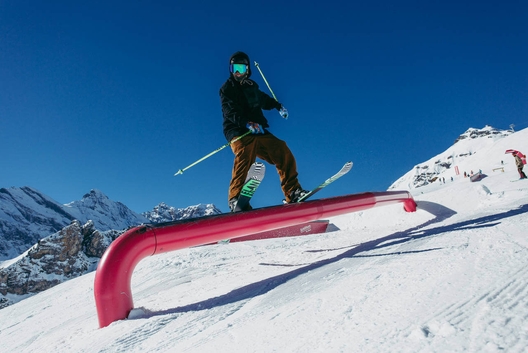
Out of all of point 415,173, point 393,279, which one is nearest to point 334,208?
point 393,279

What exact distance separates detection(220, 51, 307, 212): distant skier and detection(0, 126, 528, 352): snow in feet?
3.65

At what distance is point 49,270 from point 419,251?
515 feet

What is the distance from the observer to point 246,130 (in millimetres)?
4223

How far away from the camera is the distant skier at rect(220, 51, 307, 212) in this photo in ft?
13.5

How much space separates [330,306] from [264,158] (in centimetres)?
311

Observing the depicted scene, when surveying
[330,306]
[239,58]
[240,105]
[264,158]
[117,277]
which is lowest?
[330,306]

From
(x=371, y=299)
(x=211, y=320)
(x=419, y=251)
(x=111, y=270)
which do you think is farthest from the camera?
(x=419, y=251)

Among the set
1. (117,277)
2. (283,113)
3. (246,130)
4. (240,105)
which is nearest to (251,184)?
(246,130)

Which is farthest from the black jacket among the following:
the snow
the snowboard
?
the snow

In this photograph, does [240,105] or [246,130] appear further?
[240,105]

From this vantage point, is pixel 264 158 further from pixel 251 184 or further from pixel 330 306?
pixel 330 306

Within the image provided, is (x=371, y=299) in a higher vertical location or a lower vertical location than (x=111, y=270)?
lower

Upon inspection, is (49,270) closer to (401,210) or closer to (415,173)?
(401,210)

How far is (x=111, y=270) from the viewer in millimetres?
2273
